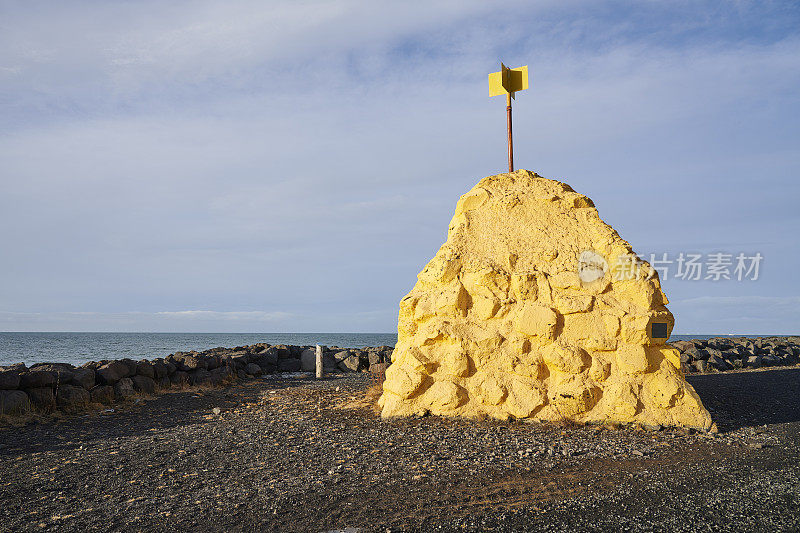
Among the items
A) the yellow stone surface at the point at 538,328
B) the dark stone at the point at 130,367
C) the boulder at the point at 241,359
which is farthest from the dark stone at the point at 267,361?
the yellow stone surface at the point at 538,328

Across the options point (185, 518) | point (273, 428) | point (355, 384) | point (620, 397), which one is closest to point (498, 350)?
point (620, 397)

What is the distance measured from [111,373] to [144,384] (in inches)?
37.6

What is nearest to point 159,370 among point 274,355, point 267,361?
point 267,361

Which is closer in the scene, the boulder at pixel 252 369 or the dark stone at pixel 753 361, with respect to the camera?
the boulder at pixel 252 369

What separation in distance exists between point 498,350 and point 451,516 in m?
3.96

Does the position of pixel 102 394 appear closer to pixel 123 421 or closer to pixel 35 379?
pixel 35 379

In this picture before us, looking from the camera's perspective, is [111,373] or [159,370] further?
[159,370]

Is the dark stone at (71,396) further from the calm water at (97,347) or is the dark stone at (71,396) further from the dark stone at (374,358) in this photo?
the calm water at (97,347)

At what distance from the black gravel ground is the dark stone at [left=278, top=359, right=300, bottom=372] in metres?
8.49

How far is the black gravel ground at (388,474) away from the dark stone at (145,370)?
2.97 m

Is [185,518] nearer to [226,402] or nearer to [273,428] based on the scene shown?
[273,428]

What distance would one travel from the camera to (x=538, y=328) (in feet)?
26.4

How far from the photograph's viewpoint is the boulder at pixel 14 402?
8.99 metres

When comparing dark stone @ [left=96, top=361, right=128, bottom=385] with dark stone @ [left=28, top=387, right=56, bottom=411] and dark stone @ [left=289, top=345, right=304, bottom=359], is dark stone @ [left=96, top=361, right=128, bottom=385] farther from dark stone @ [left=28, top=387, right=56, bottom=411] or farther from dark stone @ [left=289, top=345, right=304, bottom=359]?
dark stone @ [left=289, top=345, right=304, bottom=359]
